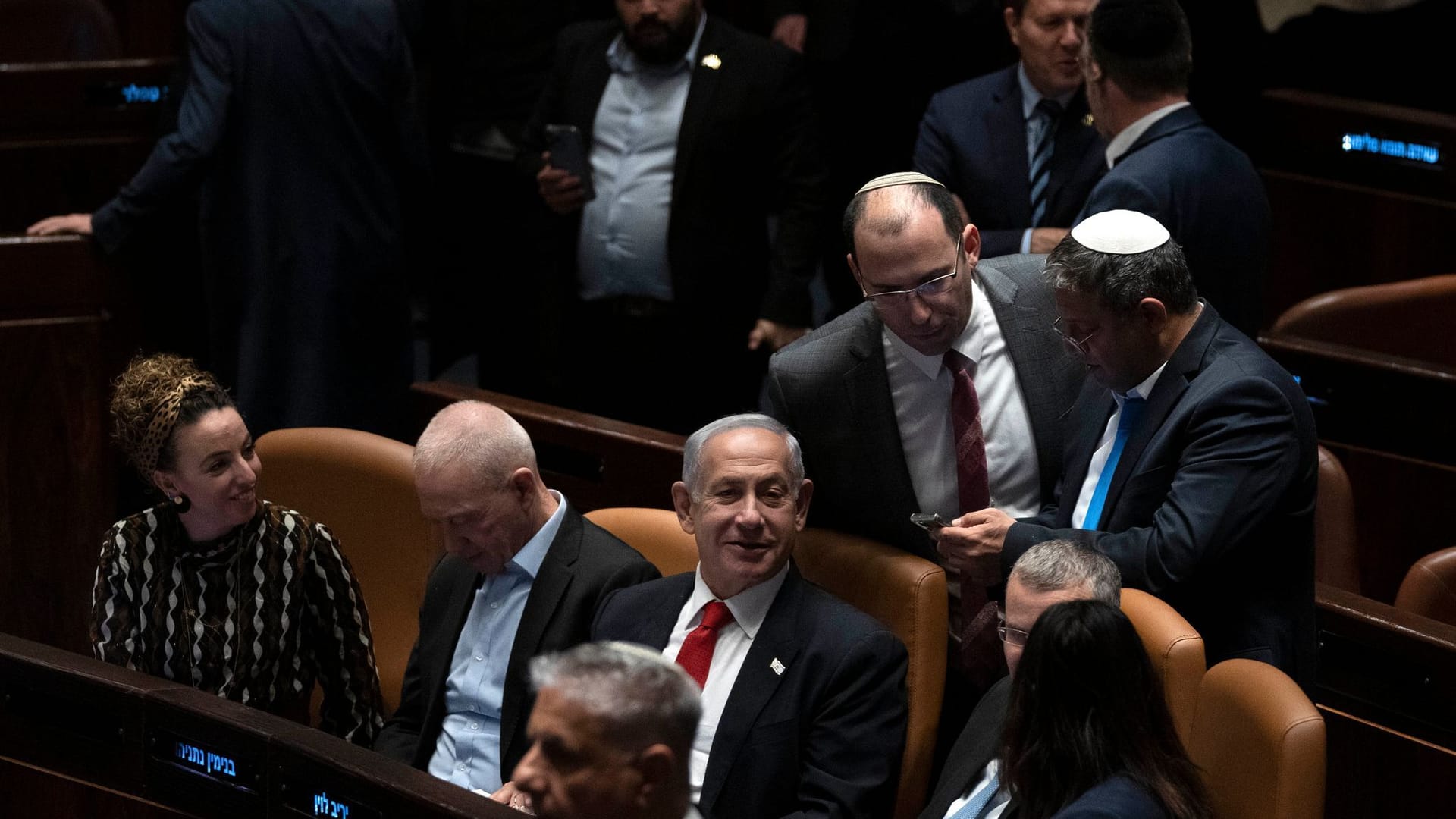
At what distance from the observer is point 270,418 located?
4148mm

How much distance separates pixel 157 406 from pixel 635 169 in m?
1.47

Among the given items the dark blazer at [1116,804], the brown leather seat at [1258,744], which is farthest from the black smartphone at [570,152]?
the dark blazer at [1116,804]

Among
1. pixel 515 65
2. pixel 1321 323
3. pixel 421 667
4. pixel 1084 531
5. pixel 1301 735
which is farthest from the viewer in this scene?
pixel 515 65

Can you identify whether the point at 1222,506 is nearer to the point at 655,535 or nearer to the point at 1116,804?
the point at 1116,804

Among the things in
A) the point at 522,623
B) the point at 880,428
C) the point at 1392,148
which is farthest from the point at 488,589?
the point at 1392,148

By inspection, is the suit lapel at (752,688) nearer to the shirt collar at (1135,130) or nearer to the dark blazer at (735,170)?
the shirt collar at (1135,130)

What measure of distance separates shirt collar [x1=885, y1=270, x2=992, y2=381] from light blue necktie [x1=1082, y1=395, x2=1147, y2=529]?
29cm

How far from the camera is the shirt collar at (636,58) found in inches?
155

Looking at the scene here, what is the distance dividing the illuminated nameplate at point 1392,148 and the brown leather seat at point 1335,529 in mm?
1388

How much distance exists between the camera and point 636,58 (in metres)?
3.96

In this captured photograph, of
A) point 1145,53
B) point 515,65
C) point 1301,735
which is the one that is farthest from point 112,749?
point 515,65

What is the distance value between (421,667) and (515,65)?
6.82 ft

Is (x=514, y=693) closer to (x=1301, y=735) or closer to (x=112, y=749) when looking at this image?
(x=112, y=749)

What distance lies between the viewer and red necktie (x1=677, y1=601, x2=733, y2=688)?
8.37ft
